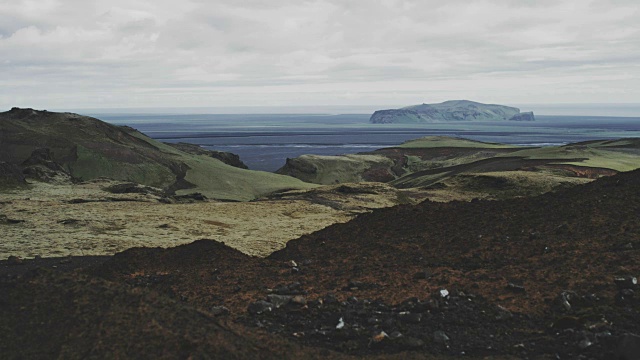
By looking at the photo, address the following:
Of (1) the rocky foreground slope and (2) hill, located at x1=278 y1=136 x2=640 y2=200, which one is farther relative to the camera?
(2) hill, located at x1=278 y1=136 x2=640 y2=200

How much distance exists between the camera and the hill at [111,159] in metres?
65.8

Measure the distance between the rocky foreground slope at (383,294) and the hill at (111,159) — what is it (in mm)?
43042

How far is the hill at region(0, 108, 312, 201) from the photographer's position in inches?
2591

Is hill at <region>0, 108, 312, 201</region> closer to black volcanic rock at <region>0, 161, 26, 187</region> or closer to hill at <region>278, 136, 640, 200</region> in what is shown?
black volcanic rock at <region>0, 161, 26, 187</region>

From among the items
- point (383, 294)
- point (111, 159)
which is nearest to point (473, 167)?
point (111, 159)

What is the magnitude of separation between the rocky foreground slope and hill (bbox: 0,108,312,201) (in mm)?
43042

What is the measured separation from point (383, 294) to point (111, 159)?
64256mm

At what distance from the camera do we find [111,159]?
232 feet

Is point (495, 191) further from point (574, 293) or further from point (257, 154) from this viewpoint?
point (257, 154)

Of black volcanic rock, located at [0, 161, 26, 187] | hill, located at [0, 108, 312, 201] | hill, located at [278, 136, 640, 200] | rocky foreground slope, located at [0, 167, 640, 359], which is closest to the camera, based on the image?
rocky foreground slope, located at [0, 167, 640, 359]

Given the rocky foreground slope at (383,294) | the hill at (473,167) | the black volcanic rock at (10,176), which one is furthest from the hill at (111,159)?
the rocky foreground slope at (383,294)

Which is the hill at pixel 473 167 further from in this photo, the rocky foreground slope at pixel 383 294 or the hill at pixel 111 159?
the rocky foreground slope at pixel 383 294

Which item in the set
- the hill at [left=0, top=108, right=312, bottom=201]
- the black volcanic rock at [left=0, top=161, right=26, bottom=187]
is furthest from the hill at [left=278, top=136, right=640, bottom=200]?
the black volcanic rock at [left=0, top=161, right=26, bottom=187]

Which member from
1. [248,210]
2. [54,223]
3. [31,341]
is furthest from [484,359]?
[248,210]
